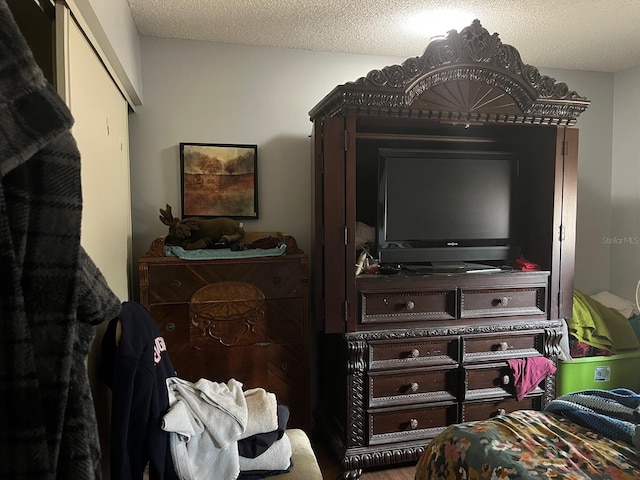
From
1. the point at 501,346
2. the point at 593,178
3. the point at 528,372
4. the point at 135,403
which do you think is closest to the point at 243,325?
the point at 135,403

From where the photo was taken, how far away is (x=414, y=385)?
2.33m

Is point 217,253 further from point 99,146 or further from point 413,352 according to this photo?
point 413,352

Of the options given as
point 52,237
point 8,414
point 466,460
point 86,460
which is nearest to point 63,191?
point 52,237

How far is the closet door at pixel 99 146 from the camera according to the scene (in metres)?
1.32

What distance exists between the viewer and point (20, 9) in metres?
1.23

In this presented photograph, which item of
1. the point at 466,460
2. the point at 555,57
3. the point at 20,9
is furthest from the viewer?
the point at 555,57

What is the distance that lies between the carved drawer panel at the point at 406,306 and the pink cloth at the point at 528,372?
461 mm

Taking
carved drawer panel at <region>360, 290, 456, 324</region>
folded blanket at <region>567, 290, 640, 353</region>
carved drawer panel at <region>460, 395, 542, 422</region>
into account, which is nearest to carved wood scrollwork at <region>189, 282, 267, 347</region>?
carved drawer panel at <region>360, 290, 456, 324</region>

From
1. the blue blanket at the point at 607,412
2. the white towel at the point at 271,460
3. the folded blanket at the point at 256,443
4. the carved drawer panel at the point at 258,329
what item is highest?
the carved drawer panel at the point at 258,329

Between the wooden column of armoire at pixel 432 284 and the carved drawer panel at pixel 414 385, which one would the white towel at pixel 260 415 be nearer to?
the wooden column of armoire at pixel 432 284

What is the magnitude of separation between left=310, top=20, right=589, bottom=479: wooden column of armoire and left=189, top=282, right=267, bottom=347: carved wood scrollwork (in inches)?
13.0

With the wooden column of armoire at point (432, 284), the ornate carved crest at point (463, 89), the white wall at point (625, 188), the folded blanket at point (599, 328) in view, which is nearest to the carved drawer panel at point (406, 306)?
the wooden column of armoire at point (432, 284)

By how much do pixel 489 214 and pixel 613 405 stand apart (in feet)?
4.17

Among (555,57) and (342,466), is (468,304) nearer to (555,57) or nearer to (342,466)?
(342,466)
